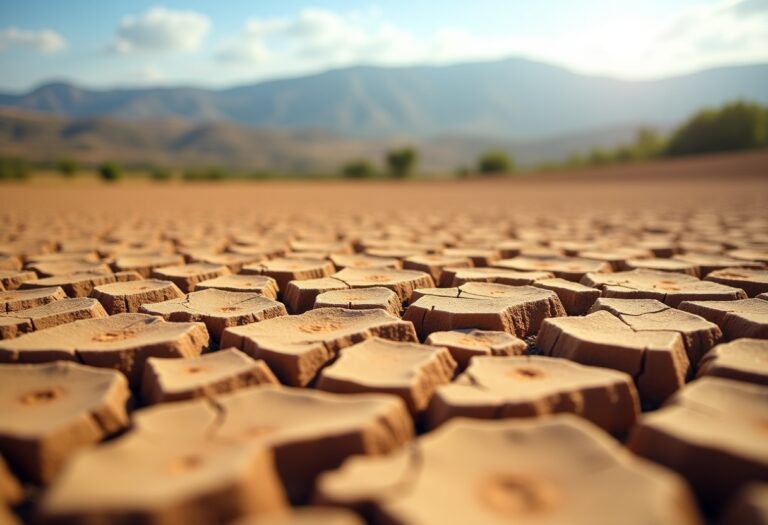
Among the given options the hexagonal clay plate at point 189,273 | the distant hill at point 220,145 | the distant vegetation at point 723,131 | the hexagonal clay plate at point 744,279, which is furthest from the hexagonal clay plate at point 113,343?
the distant hill at point 220,145

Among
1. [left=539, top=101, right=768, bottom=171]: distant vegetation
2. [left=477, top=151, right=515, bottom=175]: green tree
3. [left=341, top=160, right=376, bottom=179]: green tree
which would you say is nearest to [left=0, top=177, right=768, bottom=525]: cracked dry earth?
[left=539, top=101, right=768, bottom=171]: distant vegetation

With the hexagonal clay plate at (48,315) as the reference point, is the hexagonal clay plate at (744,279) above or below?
below

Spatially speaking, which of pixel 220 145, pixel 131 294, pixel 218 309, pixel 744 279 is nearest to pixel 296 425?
pixel 218 309

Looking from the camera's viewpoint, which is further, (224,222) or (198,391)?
(224,222)

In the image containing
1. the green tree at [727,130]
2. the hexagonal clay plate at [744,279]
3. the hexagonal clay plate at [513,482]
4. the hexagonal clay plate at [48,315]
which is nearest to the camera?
the hexagonal clay plate at [513,482]

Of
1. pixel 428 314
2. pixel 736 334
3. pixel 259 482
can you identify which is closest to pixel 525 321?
pixel 428 314

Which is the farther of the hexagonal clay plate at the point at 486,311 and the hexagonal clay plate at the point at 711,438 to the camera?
the hexagonal clay plate at the point at 486,311

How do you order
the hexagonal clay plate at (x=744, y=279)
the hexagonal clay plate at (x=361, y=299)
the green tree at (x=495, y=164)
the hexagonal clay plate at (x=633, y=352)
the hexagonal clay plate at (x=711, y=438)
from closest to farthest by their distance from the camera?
the hexagonal clay plate at (x=711, y=438) < the hexagonal clay plate at (x=633, y=352) < the hexagonal clay plate at (x=361, y=299) < the hexagonal clay plate at (x=744, y=279) < the green tree at (x=495, y=164)

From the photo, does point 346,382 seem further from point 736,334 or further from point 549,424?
point 736,334

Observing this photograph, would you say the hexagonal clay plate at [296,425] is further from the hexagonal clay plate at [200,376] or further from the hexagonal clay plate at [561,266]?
the hexagonal clay plate at [561,266]
